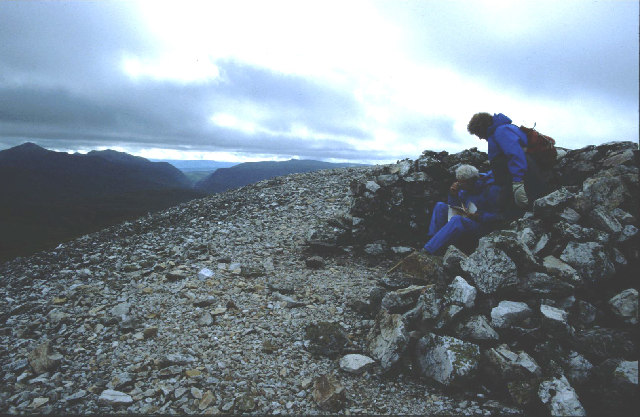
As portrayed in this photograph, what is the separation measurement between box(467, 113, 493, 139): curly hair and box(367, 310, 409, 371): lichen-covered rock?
5.06 metres

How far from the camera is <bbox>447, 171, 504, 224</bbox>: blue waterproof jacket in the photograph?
25.1 feet

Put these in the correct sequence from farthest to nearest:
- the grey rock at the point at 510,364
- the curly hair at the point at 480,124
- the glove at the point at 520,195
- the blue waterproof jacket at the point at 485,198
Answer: the curly hair at the point at 480,124, the blue waterproof jacket at the point at 485,198, the glove at the point at 520,195, the grey rock at the point at 510,364

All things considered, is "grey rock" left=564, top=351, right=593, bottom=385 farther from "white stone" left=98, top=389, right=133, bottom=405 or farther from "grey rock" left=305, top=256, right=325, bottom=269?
"white stone" left=98, top=389, right=133, bottom=405

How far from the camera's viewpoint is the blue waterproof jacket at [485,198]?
766 cm

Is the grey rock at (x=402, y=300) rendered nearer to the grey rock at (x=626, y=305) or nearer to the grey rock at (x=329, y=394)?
the grey rock at (x=329, y=394)

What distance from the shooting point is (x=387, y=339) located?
5.49m

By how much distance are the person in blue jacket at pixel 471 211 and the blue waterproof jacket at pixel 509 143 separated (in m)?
0.65

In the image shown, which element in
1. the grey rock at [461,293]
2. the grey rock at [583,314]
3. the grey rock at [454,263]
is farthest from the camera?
the grey rock at [454,263]

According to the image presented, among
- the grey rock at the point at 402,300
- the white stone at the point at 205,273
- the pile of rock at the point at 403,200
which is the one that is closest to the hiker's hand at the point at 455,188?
the pile of rock at the point at 403,200

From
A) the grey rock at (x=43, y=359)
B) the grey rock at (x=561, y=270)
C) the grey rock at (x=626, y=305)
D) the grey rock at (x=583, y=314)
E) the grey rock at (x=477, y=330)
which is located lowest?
the grey rock at (x=43, y=359)

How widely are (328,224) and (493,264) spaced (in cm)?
603

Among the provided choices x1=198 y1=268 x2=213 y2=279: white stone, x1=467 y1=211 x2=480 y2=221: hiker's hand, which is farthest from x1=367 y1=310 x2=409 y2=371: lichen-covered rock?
x1=198 y1=268 x2=213 y2=279: white stone

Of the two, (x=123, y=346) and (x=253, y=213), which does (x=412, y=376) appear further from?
(x=253, y=213)

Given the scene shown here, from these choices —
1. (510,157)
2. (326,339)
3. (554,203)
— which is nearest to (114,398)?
(326,339)
